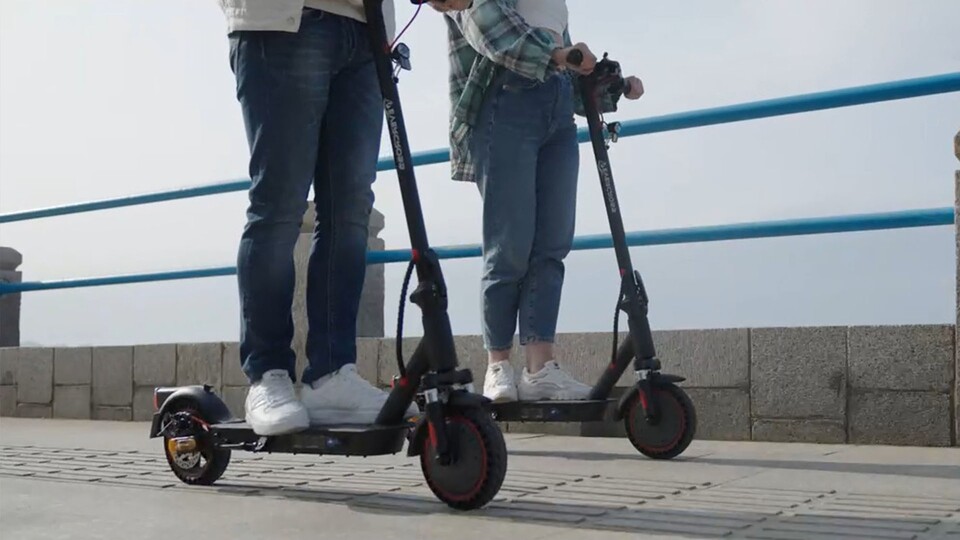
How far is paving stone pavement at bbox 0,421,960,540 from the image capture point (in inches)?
87.6

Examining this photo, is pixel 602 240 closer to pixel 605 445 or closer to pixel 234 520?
pixel 605 445

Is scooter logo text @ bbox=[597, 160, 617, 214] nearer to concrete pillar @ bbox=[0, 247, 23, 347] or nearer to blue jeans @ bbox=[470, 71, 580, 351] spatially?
blue jeans @ bbox=[470, 71, 580, 351]

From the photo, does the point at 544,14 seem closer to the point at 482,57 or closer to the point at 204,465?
the point at 482,57

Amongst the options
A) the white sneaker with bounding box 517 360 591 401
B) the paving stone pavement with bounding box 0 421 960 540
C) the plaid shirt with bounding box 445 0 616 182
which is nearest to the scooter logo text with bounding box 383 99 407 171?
the paving stone pavement with bounding box 0 421 960 540

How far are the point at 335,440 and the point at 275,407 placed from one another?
0.18m

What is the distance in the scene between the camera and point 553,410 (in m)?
3.54

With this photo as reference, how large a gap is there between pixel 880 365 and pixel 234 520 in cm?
227

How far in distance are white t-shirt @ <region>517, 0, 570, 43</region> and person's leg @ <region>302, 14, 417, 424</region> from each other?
0.91 m

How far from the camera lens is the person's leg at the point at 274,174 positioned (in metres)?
2.76

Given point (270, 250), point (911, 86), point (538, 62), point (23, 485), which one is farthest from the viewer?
point (911, 86)

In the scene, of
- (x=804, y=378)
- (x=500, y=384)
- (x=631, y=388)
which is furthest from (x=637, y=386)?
(x=804, y=378)

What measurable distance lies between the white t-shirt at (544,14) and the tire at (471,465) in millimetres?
1600

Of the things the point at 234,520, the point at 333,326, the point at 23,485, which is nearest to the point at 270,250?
the point at 333,326

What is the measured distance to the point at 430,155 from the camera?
16.0ft
